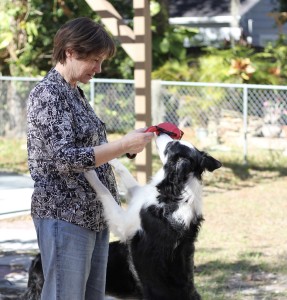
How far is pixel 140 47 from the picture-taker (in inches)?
326

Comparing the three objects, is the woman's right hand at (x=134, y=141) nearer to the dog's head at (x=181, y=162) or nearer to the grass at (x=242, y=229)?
the dog's head at (x=181, y=162)

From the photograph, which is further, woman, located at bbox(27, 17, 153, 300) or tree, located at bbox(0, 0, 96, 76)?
tree, located at bbox(0, 0, 96, 76)

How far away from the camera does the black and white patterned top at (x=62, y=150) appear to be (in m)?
3.17

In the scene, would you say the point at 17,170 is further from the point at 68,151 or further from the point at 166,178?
the point at 68,151

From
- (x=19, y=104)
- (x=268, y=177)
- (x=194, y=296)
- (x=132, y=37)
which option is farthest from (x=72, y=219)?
(x=19, y=104)

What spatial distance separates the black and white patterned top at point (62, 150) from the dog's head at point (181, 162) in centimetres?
67

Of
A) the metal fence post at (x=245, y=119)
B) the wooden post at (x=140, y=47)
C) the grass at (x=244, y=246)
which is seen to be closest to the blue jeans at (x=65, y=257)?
the grass at (x=244, y=246)

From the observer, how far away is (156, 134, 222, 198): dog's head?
4.03 m

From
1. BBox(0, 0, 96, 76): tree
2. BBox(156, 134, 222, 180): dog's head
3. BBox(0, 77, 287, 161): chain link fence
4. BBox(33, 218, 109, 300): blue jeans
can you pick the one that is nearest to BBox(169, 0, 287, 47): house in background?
BBox(0, 0, 96, 76): tree

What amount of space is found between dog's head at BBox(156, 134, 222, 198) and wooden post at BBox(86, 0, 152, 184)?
3969 mm

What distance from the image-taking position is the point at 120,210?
4.02 meters

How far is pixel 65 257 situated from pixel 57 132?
1.91 feet

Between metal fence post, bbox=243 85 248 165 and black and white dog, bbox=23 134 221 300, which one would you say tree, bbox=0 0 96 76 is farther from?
black and white dog, bbox=23 134 221 300

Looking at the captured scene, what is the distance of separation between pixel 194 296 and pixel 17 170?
8183mm
